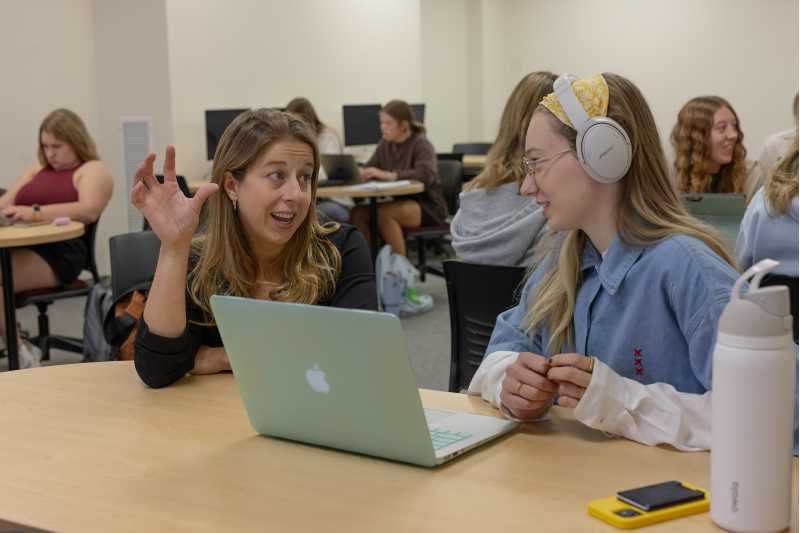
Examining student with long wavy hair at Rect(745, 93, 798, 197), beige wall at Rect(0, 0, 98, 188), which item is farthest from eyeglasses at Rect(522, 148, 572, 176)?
beige wall at Rect(0, 0, 98, 188)

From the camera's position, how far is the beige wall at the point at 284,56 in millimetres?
7188

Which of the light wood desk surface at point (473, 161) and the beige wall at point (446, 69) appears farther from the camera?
the beige wall at point (446, 69)

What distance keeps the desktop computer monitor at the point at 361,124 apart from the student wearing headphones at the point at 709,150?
13.4 ft

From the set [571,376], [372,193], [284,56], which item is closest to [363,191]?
[372,193]

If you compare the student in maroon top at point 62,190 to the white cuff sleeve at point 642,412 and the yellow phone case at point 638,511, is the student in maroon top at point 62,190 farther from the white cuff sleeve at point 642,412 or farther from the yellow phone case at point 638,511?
the yellow phone case at point 638,511

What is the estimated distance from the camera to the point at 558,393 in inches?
64.6

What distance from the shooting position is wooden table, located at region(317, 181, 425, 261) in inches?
244

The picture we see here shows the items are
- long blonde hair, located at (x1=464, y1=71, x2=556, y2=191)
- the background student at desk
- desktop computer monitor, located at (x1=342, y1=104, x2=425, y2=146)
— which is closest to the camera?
the background student at desk

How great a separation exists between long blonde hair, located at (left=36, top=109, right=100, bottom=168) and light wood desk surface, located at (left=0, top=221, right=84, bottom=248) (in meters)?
0.89

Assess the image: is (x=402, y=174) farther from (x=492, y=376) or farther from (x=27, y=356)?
(x=492, y=376)

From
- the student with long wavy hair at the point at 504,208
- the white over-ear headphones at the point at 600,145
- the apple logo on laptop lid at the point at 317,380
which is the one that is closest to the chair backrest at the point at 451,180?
the student with long wavy hair at the point at 504,208

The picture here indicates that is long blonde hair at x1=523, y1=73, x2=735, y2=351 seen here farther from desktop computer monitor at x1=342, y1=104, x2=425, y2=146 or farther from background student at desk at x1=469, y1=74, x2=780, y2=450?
desktop computer monitor at x1=342, y1=104, x2=425, y2=146

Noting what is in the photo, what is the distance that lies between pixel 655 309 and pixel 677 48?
326 inches

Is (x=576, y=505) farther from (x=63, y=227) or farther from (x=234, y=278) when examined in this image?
(x=63, y=227)
